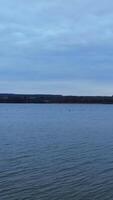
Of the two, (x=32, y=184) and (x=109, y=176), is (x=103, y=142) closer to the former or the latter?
(x=109, y=176)

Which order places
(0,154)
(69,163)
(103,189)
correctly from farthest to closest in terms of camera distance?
(0,154) → (69,163) → (103,189)

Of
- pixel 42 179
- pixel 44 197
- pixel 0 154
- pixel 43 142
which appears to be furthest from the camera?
pixel 43 142

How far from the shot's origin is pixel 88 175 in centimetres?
2431

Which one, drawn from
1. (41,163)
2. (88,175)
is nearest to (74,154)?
Result: (41,163)

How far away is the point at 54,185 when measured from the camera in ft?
71.5

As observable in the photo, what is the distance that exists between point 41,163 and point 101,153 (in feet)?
24.1

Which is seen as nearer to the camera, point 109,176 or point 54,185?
point 54,185

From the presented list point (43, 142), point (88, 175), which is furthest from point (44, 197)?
point (43, 142)

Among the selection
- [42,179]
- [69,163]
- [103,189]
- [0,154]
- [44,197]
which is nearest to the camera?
[44,197]

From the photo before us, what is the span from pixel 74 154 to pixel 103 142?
34.0 ft

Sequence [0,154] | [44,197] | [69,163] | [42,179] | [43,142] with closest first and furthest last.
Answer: [44,197] → [42,179] → [69,163] → [0,154] → [43,142]

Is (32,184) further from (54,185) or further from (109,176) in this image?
(109,176)

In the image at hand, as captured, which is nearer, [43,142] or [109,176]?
[109,176]

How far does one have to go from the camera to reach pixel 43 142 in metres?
41.7
